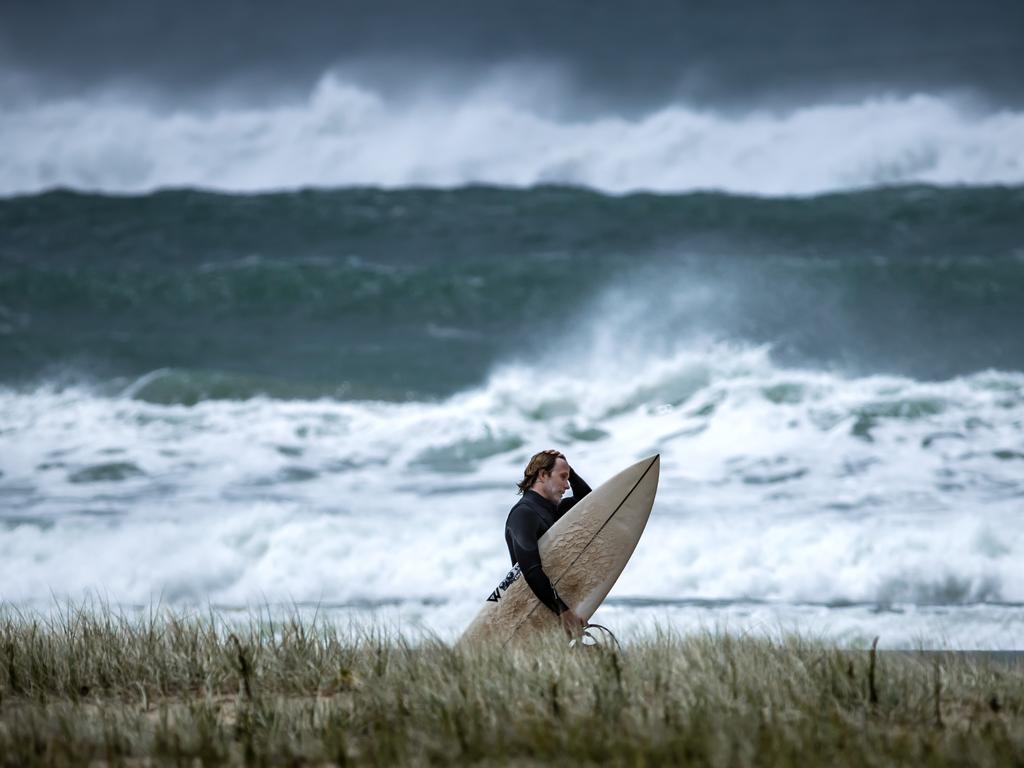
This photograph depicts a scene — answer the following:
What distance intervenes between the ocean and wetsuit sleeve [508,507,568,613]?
83 cm

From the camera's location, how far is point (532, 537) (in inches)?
209

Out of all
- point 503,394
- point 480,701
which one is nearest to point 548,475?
point 480,701

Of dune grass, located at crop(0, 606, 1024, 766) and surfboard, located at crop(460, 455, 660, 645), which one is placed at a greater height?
surfboard, located at crop(460, 455, 660, 645)

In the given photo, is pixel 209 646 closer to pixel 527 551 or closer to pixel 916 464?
pixel 527 551

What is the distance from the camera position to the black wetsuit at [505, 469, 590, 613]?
5176 millimetres

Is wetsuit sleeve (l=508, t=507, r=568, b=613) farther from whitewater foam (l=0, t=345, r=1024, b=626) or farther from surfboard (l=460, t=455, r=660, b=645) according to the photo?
whitewater foam (l=0, t=345, r=1024, b=626)

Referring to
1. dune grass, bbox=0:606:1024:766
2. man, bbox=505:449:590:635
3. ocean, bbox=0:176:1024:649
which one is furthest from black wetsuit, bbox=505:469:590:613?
ocean, bbox=0:176:1024:649

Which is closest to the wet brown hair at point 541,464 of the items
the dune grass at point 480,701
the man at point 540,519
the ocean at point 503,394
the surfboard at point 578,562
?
the man at point 540,519

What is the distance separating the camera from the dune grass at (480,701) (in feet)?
12.3

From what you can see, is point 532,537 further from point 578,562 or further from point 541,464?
point 541,464

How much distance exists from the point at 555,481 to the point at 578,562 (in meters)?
0.41

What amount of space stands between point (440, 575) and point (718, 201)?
2104cm

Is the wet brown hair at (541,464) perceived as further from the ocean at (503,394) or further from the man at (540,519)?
the ocean at (503,394)

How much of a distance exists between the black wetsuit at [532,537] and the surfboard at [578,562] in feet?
0.24
